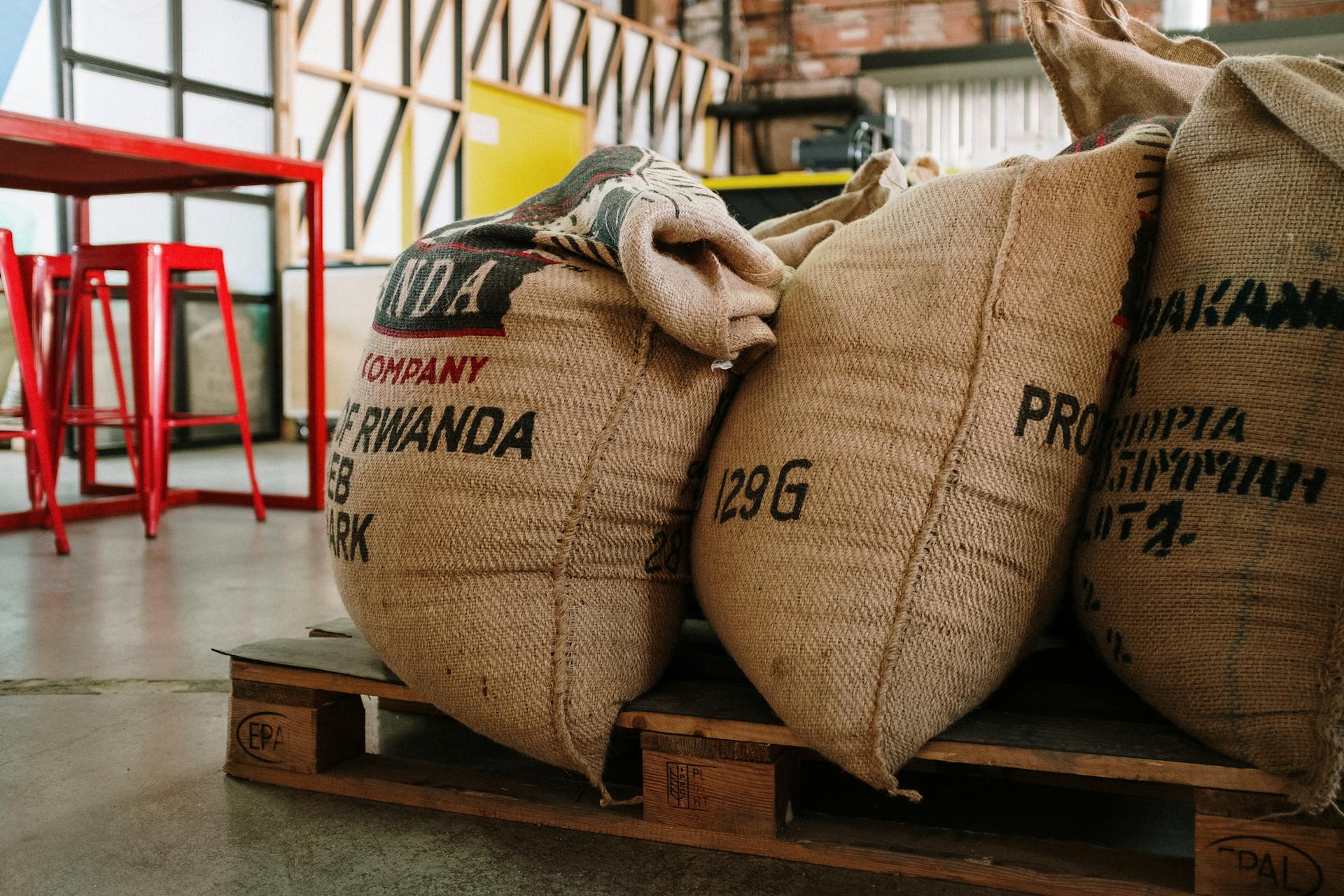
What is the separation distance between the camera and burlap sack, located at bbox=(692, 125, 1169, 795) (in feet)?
3.78

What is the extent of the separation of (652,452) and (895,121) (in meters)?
6.08

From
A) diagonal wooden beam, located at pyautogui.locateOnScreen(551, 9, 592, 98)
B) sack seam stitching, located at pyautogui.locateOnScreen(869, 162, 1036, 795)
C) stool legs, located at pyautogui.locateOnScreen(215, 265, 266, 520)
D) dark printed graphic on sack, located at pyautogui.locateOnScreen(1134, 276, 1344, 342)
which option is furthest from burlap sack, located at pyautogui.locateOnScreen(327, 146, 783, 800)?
diagonal wooden beam, located at pyautogui.locateOnScreen(551, 9, 592, 98)

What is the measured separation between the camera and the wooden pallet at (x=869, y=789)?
1.11m

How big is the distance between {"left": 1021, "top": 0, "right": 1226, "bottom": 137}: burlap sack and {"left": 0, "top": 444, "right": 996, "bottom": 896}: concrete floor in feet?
3.49

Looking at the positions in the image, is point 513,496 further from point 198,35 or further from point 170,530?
point 198,35

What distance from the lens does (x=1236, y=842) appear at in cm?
110

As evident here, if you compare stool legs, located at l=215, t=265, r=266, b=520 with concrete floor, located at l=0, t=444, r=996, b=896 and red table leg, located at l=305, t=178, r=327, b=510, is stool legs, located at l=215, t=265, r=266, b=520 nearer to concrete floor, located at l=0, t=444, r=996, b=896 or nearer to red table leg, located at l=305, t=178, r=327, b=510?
red table leg, located at l=305, t=178, r=327, b=510

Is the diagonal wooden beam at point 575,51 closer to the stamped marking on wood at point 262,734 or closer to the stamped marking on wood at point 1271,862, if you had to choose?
the stamped marking on wood at point 262,734

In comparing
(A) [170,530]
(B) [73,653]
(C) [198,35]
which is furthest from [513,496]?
(C) [198,35]

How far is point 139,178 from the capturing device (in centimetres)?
346

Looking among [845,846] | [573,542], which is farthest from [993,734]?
[573,542]

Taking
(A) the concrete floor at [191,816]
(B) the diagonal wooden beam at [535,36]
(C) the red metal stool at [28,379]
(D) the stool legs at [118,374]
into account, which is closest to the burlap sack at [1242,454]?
(A) the concrete floor at [191,816]

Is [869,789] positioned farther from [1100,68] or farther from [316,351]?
[316,351]

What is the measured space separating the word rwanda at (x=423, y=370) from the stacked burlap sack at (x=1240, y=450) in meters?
0.68
